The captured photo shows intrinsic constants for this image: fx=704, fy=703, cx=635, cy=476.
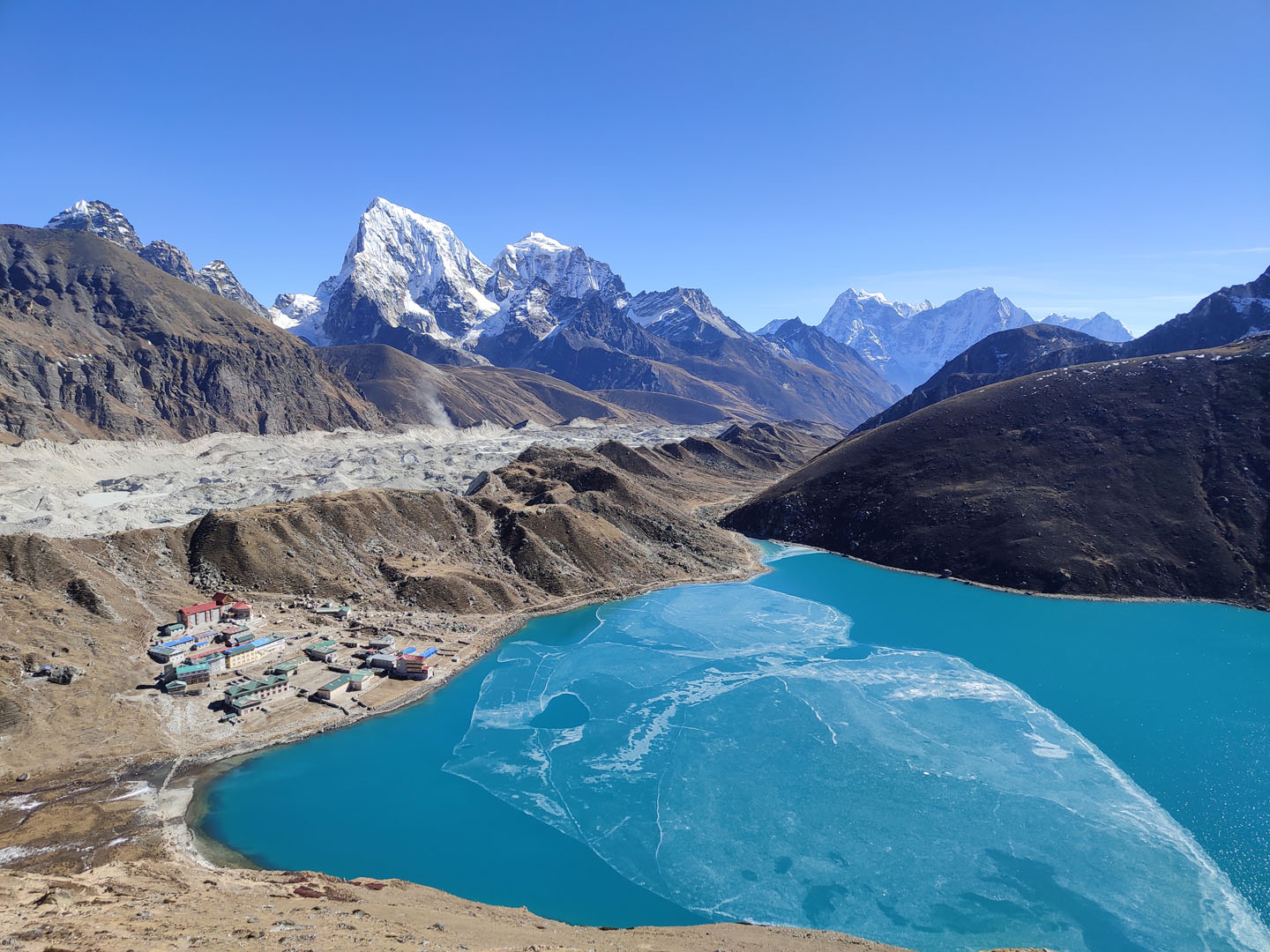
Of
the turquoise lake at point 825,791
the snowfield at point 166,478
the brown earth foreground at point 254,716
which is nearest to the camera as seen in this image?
the brown earth foreground at point 254,716

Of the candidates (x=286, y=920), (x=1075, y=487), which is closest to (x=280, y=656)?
(x=286, y=920)

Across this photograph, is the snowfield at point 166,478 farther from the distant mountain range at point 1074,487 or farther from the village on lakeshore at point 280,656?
the distant mountain range at point 1074,487

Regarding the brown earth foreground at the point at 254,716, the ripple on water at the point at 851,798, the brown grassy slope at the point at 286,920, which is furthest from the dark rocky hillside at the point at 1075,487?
the brown grassy slope at the point at 286,920

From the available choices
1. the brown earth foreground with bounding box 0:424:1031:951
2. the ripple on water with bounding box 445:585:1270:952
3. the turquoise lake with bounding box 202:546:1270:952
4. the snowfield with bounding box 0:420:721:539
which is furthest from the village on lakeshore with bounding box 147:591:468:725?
the snowfield with bounding box 0:420:721:539

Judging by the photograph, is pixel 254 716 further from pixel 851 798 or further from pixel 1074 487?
pixel 1074 487

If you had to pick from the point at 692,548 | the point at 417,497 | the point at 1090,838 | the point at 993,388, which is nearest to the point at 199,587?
the point at 417,497
